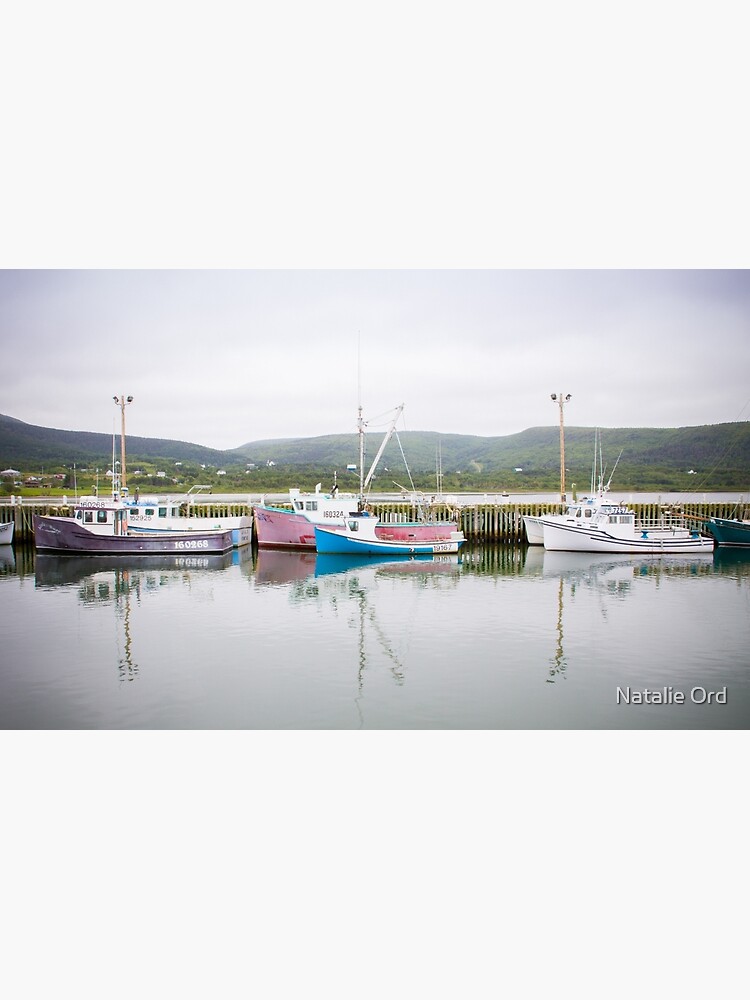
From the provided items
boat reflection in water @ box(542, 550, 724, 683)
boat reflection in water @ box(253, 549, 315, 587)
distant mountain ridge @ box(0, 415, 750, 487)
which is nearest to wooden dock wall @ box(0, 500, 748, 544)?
distant mountain ridge @ box(0, 415, 750, 487)

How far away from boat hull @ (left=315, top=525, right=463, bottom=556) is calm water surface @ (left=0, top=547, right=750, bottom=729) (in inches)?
162

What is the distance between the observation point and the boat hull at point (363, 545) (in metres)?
18.6

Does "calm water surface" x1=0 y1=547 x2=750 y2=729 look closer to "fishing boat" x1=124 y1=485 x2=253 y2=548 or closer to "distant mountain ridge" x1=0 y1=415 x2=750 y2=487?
"fishing boat" x1=124 y1=485 x2=253 y2=548

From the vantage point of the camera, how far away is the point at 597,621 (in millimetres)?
9664

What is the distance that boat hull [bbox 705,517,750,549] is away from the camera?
811 inches

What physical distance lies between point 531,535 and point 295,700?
55.1ft

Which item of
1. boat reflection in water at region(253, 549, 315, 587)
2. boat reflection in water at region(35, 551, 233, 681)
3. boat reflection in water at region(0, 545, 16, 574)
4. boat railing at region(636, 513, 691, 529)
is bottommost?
boat reflection in water at region(253, 549, 315, 587)

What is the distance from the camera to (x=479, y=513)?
76.8 feet

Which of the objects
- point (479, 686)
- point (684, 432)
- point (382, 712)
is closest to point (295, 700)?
point (382, 712)

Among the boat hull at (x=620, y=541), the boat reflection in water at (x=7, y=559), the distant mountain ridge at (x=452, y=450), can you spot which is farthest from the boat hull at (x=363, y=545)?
the distant mountain ridge at (x=452, y=450)

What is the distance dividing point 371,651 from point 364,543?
10814mm

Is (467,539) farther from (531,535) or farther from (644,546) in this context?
(644,546)

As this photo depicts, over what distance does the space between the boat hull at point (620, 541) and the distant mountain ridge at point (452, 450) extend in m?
3.33

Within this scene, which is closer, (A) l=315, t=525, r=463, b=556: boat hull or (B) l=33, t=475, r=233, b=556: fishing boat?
(B) l=33, t=475, r=233, b=556: fishing boat
